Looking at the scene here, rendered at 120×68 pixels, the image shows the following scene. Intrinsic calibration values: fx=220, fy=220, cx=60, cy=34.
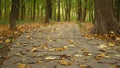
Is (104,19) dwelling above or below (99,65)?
→ above

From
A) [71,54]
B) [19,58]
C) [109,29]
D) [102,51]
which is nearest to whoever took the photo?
[19,58]

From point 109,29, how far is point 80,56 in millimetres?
4640

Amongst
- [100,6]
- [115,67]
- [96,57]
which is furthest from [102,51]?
[100,6]

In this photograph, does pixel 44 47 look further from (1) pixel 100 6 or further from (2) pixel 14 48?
(1) pixel 100 6

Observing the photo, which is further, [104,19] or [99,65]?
[104,19]

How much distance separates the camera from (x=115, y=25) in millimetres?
10578

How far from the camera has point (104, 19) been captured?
1066 centimetres

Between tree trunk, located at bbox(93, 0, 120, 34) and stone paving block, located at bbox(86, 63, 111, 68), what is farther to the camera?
tree trunk, located at bbox(93, 0, 120, 34)

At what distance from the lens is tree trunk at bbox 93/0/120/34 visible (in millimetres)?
10500

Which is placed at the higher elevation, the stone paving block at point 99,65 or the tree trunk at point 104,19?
the tree trunk at point 104,19

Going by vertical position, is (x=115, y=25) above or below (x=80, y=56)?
above

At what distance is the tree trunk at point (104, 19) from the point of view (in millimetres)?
10500

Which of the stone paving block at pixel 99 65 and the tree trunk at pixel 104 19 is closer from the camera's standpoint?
the stone paving block at pixel 99 65

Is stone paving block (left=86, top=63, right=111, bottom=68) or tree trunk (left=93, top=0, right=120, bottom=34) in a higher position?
tree trunk (left=93, top=0, right=120, bottom=34)
